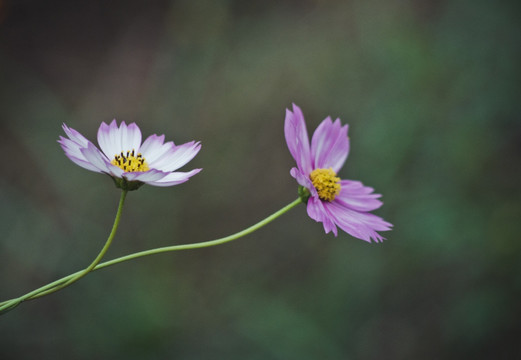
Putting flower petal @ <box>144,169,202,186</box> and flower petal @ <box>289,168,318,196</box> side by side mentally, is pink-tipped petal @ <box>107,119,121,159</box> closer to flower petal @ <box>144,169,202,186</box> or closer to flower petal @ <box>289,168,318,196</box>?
flower petal @ <box>144,169,202,186</box>

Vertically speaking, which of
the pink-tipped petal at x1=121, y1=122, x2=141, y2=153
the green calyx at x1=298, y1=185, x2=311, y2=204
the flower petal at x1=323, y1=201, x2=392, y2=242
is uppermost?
the pink-tipped petal at x1=121, y1=122, x2=141, y2=153

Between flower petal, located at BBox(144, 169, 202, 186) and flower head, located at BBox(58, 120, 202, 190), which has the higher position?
flower head, located at BBox(58, 120, 202, 190)

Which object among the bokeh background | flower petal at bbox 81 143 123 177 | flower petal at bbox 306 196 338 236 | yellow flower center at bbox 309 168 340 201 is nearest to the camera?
flower petal at bbox 81 143 123 177

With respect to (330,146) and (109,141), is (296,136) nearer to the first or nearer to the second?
(330,146)

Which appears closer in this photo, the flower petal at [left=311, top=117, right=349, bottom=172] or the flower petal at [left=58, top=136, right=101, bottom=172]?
the flower petal at [left=58, top=136, right=101, bottom=172]

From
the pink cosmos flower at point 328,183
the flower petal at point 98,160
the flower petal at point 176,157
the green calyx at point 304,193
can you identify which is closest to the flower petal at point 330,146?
the pink cosmos flower at point 328,183

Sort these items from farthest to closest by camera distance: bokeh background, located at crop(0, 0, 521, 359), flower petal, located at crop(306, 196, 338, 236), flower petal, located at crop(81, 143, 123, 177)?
1. bokeh background, located at crop(0, 0, 521, 359)
2. flower petal, located at crop(306, 196, 338, 236)
3. flower petal, located at crop(81, 143, 123, 177)

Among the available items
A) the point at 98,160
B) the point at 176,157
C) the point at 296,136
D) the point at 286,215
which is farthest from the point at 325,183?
the point at 286,215

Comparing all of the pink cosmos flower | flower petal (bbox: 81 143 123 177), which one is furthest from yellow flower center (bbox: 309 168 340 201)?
flower petal (bbox: 81 143 123 177)
